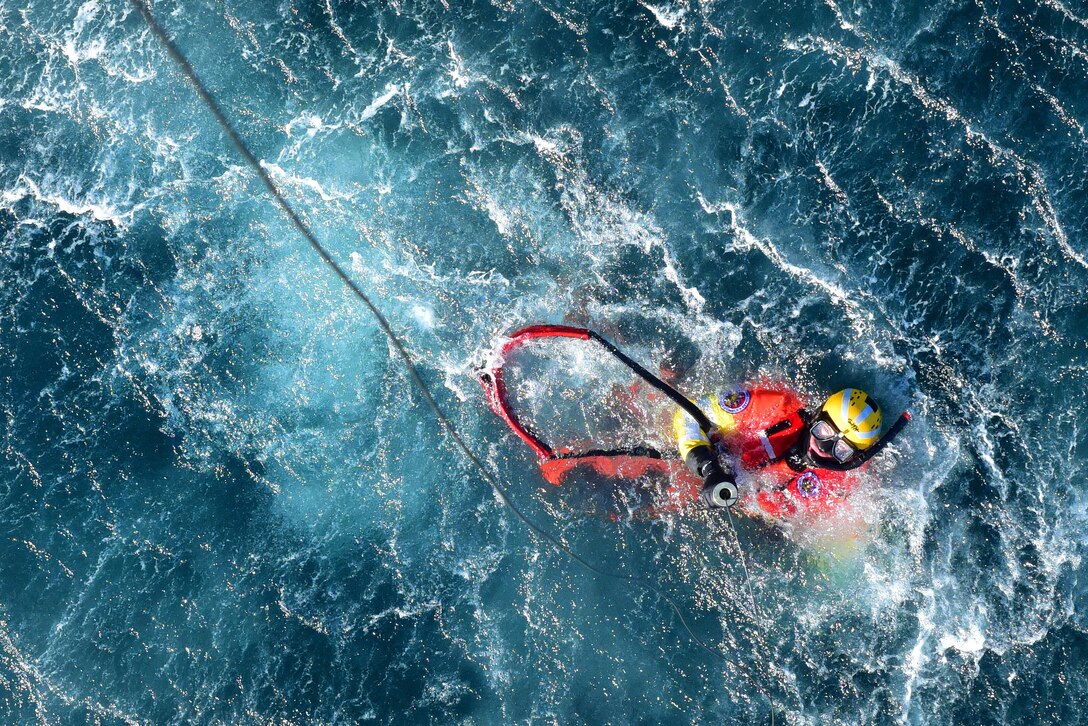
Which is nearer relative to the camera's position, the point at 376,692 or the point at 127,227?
the point at 376,692

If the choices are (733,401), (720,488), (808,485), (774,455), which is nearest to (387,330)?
(733,401)

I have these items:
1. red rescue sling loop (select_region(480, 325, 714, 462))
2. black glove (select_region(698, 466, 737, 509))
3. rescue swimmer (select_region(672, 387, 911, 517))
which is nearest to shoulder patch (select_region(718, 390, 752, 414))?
rescue swimmer (select_region(672, 387, 911, 517))

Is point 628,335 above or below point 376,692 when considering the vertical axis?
above

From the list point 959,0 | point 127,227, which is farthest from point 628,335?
point 127,227

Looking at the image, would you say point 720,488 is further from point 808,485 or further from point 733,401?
point 808,485

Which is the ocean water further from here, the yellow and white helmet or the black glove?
the black glove

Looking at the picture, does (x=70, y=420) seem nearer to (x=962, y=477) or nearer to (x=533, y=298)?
Answer: (x=533, y=298)
